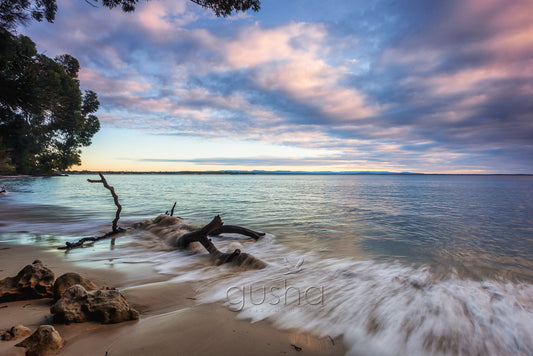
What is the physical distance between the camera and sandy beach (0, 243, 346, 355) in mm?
2889

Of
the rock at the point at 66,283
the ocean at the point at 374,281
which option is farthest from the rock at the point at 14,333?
the ocean at the point at 374,281

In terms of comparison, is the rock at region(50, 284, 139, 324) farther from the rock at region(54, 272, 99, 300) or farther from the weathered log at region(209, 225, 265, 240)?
the weathered log at region(209, 225, 265, 240)

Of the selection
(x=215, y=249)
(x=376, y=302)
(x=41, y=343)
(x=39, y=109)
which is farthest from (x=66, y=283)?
(x=39, y=109)

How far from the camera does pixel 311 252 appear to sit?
340 inches

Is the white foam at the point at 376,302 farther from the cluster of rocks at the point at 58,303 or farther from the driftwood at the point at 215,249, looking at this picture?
the cluster of rocks at the point at 58,303

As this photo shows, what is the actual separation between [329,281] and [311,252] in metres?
2.80

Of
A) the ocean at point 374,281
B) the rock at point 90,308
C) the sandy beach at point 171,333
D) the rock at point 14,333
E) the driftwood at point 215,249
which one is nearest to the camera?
the rock at point 14,333

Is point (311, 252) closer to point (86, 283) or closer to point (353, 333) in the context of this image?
point (353, 333)

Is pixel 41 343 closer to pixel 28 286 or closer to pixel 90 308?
pixel 90 308

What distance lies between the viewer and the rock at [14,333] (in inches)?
106

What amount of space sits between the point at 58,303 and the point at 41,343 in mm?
736

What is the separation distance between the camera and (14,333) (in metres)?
2.75

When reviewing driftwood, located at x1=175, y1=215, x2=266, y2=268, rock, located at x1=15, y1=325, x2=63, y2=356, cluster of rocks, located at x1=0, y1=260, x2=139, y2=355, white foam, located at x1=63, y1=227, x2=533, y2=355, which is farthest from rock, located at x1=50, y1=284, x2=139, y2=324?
driftwood, located at x1=175, y1=215, x2=266, y2=268

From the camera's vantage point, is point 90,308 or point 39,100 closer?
point 90,308
